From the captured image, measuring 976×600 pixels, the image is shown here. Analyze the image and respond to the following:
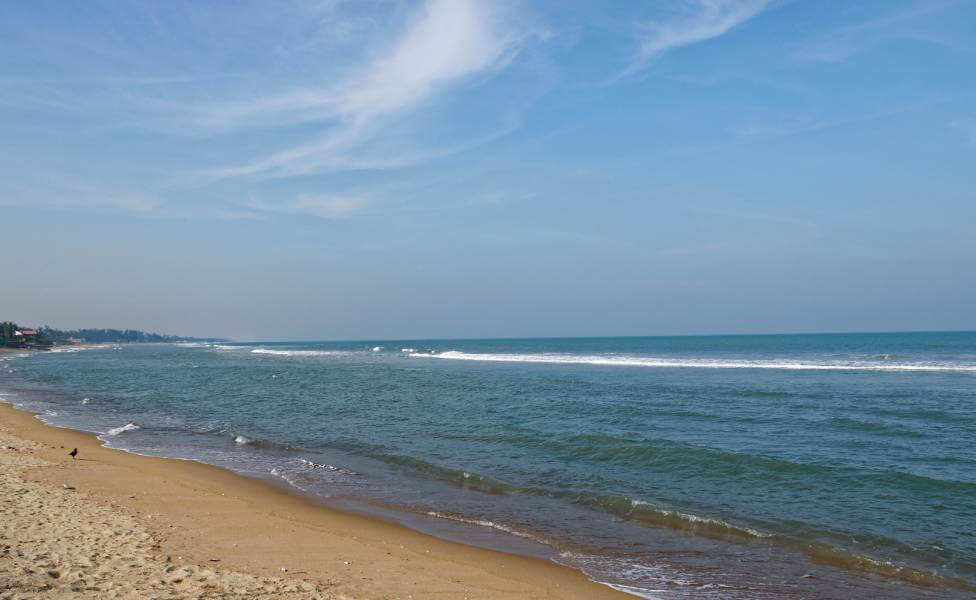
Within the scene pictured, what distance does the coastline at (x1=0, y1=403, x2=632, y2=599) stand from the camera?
7.81 metres

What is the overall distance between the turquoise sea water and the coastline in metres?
0.95

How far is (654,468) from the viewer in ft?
51.2

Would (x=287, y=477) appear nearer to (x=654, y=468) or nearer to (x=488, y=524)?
(x=488, y=524)

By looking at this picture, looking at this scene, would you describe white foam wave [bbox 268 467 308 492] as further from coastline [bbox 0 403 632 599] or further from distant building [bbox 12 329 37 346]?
distant building [bbox 12 329 37 346]

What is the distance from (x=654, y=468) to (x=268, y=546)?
9.32 metres

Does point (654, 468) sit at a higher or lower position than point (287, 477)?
higher

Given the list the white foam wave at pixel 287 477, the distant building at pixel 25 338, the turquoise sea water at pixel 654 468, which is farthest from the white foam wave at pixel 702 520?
the distant building at pixel 25 338

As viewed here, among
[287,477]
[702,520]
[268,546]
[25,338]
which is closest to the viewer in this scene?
[268,546]

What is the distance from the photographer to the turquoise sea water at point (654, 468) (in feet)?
32.0

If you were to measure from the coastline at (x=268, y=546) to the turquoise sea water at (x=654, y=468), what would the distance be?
0.95m

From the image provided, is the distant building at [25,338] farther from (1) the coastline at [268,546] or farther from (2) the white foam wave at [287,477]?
(2) the white foam wave at [287,477]

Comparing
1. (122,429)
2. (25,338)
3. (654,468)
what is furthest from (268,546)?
(25,338)

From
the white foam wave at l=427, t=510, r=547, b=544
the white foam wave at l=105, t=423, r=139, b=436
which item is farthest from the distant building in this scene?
the white foam wave at l=427, t=510, r=547, b=544

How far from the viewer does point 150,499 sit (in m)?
12.1
